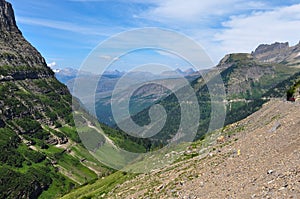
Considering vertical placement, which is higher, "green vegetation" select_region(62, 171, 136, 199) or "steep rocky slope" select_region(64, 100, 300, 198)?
"steep rocky slope" select_region(64, 100, 300, 198)

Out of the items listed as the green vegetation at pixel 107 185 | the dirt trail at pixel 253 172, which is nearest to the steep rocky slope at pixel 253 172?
the dirt trail at pixel 253 172

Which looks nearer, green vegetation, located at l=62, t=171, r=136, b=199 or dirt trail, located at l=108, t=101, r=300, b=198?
dirt trail, located at l=108, t=101, r=300, b=198

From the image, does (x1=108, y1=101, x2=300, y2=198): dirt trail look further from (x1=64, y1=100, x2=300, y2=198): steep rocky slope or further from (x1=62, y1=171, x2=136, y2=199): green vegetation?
(x1=62, y1=171, x2=136, y2=199): green vegetation

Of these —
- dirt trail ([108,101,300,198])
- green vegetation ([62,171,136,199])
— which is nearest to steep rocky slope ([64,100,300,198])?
dirt trail ([108,101,300,198])

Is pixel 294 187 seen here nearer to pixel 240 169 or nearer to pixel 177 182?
pixel 240 169

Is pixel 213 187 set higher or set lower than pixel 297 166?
lower

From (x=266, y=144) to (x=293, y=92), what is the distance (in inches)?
2401

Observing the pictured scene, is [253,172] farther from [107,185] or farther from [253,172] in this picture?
[107,185]

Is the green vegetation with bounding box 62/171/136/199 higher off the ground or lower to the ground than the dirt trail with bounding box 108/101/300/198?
lower

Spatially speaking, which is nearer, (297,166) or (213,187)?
(297,166)

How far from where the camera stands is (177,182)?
40188 mm

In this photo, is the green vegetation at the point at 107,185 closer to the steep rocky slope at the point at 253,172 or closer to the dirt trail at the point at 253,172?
the dirt trail at the point at 253,172

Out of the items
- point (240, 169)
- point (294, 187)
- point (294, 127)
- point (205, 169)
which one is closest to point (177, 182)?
point (205, 169)

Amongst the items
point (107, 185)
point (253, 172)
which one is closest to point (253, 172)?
point (253, 172)
